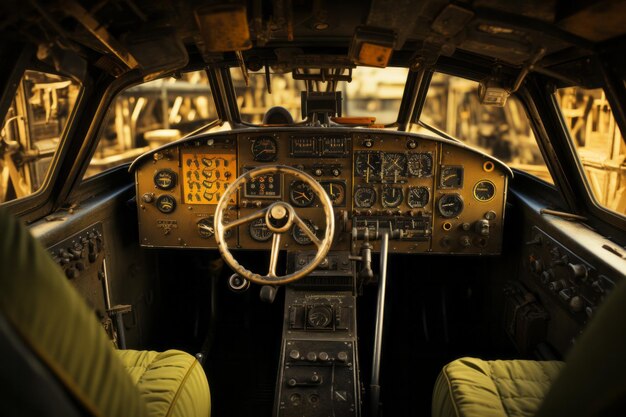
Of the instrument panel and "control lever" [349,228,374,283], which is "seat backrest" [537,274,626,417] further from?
the instrument panel

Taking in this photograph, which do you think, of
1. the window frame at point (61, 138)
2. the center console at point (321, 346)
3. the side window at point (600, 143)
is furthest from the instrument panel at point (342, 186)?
the side window at point (600, 143)

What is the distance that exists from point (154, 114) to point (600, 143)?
9.24 meters

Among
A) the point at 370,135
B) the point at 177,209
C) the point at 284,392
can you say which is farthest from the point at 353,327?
the point at 177,209

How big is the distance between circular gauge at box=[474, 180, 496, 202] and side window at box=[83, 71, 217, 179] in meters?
8.83

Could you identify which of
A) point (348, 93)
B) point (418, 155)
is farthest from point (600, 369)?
point (348, 93)

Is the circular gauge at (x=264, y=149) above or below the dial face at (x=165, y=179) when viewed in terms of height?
above

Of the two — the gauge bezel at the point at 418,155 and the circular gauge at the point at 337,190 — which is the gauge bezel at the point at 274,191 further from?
the gauge bezel at the point at 418,155

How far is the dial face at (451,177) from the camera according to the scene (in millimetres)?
3398

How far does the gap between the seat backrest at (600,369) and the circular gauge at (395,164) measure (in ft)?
7.67

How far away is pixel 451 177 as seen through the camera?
341cm

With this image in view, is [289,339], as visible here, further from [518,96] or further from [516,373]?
[518,96]

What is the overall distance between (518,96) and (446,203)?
0.79 metres

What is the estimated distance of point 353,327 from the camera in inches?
111

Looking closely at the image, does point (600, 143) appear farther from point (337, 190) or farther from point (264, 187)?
point (264, 187)
